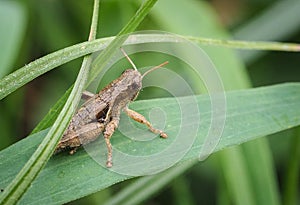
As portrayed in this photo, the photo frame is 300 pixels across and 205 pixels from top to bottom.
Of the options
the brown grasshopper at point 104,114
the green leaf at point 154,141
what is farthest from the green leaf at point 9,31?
the green leaf at point 154,141

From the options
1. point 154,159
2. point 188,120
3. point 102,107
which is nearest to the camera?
point 154,159

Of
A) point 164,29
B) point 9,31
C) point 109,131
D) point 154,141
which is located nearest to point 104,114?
point 109,131

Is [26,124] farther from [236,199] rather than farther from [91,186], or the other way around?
[91,186]

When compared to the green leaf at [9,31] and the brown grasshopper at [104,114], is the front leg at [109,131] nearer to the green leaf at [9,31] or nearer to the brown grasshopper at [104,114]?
the brown grasshopper at [104,114]

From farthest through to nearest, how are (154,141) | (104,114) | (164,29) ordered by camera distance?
(164,29)
(104,114)
(154,141)

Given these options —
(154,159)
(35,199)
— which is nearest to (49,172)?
(35,199)

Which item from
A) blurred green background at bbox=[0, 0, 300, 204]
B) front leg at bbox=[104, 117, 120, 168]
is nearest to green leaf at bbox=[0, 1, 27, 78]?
blurred green background at bbox=[0, 0, 300, 204]

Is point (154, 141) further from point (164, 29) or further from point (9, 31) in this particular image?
point (164, 29)
